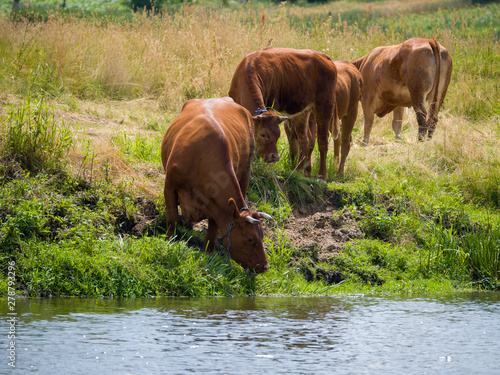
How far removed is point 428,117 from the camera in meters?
12.8

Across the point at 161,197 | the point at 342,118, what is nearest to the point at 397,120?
the point at 342,118

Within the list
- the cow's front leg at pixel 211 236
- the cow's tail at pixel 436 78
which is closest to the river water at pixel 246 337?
the cow's front leg at pixel 211 236

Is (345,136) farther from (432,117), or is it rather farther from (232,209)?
(232,209)

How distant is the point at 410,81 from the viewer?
1300cm

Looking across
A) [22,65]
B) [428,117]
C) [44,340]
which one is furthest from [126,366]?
[428,117]

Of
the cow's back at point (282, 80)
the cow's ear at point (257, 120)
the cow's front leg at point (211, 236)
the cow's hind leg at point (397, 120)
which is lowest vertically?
the cow's front leg at point (211, 236)

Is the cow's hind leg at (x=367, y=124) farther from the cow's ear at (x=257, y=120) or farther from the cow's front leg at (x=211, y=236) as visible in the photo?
the cow's front leg at (x=211, y=236)

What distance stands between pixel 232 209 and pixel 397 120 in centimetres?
818

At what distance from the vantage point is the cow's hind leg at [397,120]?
1418cm

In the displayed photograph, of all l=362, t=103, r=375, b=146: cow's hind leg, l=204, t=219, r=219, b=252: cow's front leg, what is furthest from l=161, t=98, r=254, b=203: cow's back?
l=362, t=103, r=375, b=146: cow's hind leg

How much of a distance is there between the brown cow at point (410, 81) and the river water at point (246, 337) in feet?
23.0

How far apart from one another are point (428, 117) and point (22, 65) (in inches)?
301

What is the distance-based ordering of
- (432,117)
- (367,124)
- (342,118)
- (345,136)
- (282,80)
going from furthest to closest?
(367,124) → (432,117) → (342,118) → (345,136) → (282,80)

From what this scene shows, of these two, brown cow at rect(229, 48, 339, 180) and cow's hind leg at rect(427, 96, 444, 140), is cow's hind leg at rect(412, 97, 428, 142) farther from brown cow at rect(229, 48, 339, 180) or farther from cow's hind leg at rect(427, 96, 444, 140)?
brown cow at rect(229, 48, 339, 180)
